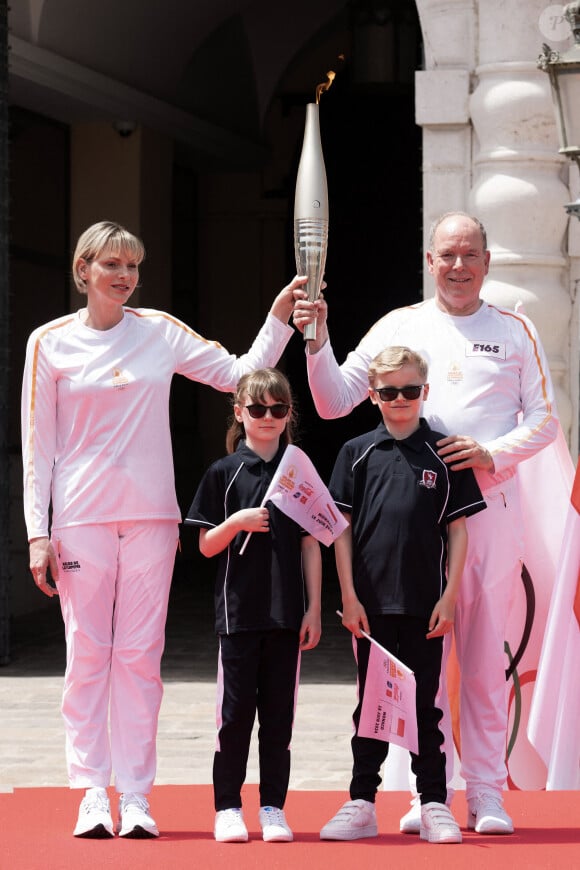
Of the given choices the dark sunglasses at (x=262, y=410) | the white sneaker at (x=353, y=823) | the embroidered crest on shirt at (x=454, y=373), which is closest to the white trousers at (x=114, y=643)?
the dark sunglasses at (x=262, y=410)

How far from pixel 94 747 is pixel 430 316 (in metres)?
1.56

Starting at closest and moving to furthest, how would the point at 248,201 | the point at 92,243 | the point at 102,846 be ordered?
1. the point at 102,846
2. the point at 92,243
3. the point at 248,201

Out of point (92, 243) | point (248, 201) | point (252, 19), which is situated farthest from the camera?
point (248, 201)

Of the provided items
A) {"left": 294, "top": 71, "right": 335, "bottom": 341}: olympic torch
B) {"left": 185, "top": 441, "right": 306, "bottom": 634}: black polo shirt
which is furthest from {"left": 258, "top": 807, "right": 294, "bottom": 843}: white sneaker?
{"left": 294, "top": 71, "right": 335, "bottom": 341}: olympic torch

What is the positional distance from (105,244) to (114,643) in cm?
109

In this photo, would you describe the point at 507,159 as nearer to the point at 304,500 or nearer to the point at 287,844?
the point at 304,500

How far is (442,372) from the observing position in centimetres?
476

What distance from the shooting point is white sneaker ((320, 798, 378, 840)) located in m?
4.35

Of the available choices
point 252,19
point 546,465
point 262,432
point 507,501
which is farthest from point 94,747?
point 252,19

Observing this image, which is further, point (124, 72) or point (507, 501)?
point (124, 72)

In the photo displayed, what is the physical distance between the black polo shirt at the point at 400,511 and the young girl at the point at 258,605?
0.50 feet

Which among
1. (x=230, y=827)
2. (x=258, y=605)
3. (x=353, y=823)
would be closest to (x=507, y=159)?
(x=258, y=605)

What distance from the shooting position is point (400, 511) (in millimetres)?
4434

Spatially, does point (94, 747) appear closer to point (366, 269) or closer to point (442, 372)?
point (442, 372)
